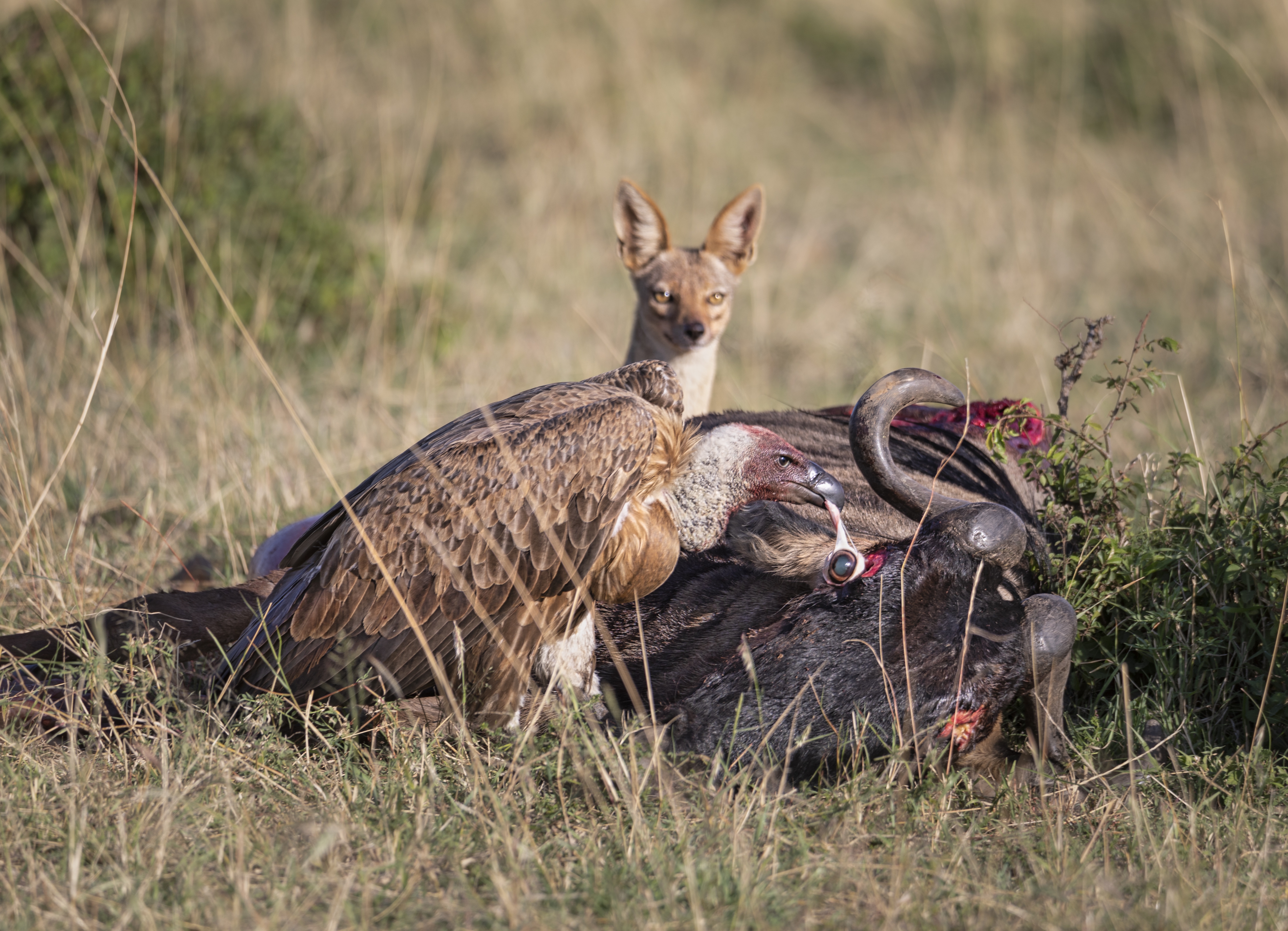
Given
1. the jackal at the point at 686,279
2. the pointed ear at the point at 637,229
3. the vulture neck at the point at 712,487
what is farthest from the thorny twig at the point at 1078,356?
the pointed ear at the point at 637,229

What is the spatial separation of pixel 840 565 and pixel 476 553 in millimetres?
889

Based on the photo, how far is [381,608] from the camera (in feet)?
9.78

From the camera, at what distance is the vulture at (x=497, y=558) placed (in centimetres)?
296

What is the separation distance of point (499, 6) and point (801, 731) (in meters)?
7.51

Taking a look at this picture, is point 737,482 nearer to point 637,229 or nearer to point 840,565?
point 840,565

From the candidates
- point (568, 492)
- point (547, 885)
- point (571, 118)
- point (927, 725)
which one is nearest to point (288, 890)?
point (547, 885)

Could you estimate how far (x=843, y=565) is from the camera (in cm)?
277

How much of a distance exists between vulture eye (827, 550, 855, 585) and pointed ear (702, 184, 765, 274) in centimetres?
269

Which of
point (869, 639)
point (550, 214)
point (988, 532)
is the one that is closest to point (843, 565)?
point (869, 639)

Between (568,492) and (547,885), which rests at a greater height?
(568,492)

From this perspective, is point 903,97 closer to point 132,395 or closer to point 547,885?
point 132,395

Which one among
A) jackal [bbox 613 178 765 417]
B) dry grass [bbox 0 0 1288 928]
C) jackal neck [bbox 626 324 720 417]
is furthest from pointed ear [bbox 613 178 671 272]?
→ dry grass [bbox 0 0 1288 928]

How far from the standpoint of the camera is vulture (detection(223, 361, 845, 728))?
2.96m

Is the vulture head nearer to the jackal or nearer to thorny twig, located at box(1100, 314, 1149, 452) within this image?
thorny twig, located at box(1100, 314, 1149, 452)
